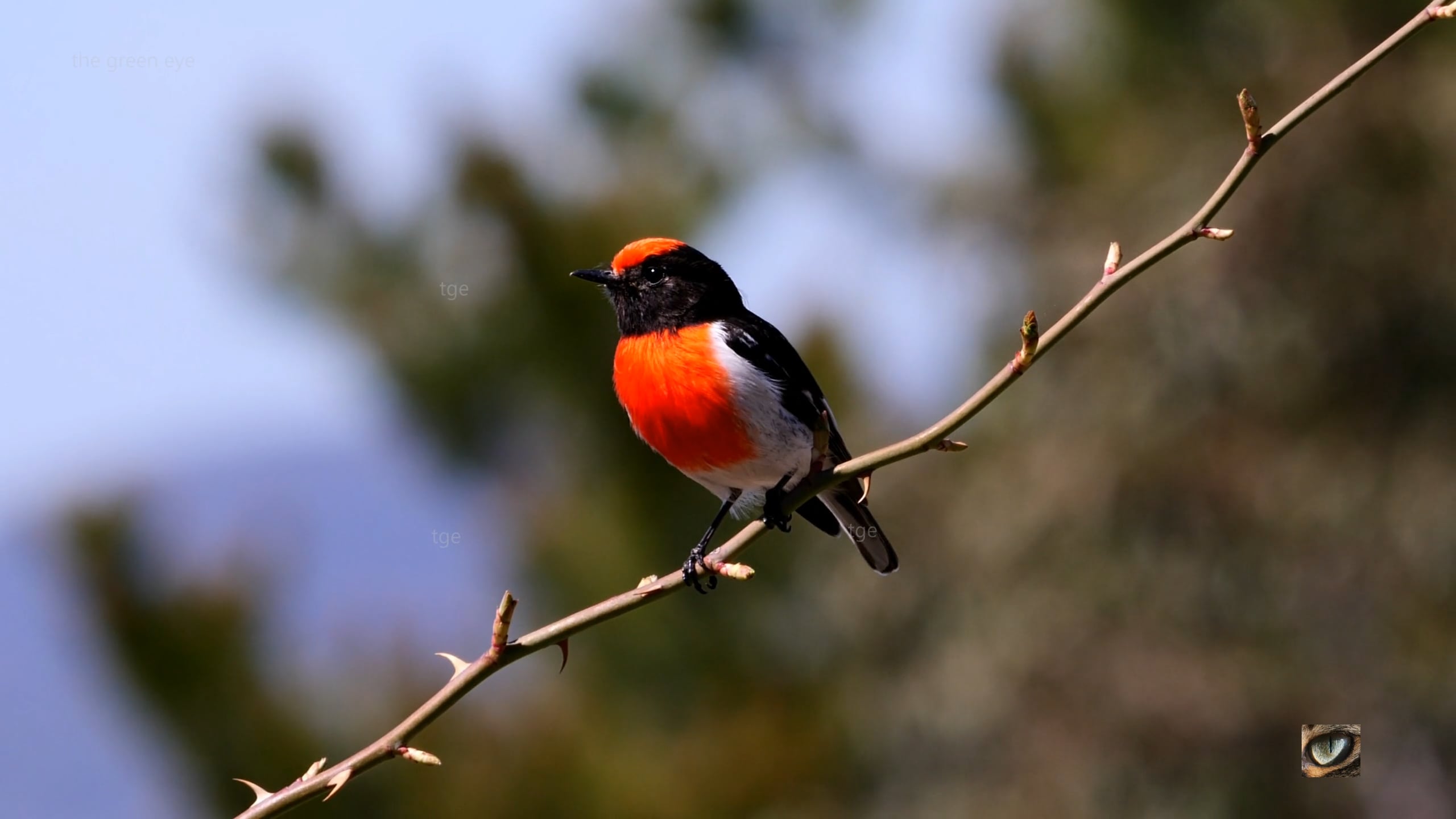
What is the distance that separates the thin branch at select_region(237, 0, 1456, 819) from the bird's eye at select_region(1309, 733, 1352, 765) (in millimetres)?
4198

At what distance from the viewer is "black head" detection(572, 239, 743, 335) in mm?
3947

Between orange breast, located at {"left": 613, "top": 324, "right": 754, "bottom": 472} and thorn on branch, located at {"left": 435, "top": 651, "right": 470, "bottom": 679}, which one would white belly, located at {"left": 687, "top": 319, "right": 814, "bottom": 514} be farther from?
thorn on branch, located at {"left": 435, "top": 651, "right": 470, "bottom": 679}

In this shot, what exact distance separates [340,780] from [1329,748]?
18.3 ft

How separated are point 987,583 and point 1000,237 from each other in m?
4.07

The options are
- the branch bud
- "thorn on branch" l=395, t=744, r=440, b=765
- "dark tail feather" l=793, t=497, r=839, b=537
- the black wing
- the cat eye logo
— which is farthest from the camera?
the cat eye logo

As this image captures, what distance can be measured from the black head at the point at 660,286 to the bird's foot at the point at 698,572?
1.92 ft

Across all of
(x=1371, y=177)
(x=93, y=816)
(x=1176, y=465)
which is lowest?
(x=93, y=816)

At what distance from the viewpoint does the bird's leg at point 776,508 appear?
92.7 inches

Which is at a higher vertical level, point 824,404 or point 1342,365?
point 1342,365

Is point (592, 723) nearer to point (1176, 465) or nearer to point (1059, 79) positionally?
point (1176, 465)

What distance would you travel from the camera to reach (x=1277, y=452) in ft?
43.5

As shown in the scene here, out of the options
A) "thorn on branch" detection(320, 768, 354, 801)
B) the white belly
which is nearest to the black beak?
the white belly

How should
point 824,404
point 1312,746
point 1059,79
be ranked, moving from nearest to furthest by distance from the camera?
point 824,404 < point 1312,746 < point 1059,79

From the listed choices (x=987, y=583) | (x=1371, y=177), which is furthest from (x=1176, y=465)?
(x=1371, y=177)
